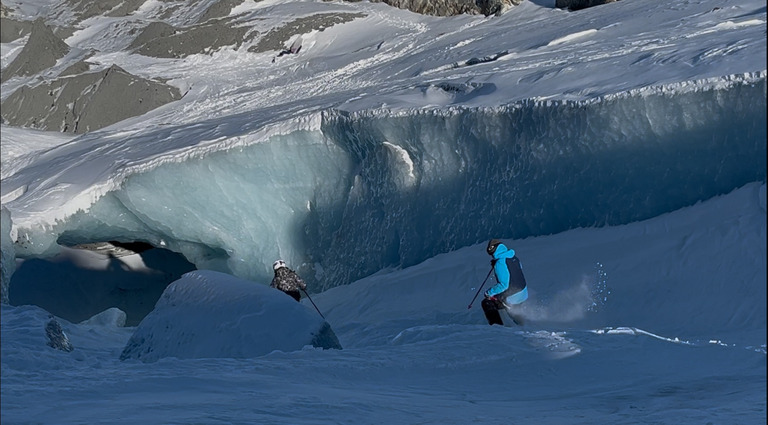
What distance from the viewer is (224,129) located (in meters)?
18.8

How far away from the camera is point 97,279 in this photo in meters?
21.8

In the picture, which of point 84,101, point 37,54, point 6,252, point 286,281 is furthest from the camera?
point 37,54

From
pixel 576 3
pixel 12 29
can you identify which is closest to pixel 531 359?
pixel 576 3

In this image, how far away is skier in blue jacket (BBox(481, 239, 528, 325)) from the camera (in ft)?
37.3

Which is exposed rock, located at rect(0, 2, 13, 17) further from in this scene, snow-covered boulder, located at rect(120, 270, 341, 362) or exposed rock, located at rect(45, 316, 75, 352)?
exposed rock, located at rect(45, 316, 75, 352)

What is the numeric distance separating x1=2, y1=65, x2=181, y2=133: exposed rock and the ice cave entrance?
11.1 feet

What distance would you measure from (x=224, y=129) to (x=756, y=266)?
1032 centimetres

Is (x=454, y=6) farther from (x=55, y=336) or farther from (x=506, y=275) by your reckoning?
(x=55, y=336)

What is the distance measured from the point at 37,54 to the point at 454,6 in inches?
412

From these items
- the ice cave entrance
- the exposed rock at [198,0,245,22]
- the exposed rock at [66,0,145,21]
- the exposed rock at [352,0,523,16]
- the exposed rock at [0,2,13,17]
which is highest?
the exposed rock at [0,2,13,17]

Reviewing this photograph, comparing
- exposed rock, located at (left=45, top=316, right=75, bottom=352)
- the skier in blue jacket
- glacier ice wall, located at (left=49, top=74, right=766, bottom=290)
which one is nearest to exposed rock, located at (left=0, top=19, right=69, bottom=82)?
glacier ice wall, located at (left=49, top=74, right=766, bottom=290)

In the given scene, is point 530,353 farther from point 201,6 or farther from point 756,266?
point 201,6

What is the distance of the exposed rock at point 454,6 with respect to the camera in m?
25.2

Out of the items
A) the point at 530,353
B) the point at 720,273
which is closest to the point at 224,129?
the point at 720,273
